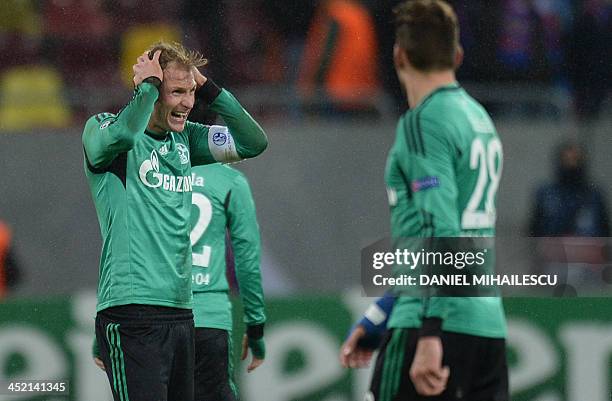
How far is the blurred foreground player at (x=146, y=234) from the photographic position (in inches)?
160

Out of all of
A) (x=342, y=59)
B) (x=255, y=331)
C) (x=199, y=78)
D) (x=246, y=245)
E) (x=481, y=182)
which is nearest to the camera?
(x=481, y=182)

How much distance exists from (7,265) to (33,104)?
3.06ft

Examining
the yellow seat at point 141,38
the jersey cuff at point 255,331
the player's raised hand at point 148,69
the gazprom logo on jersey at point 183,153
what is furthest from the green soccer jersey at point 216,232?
the yellow seat at point 141,38

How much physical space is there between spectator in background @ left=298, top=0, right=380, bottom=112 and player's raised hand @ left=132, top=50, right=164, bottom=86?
103 inches

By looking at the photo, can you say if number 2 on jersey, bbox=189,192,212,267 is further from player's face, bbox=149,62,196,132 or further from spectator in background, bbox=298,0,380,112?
spectator in background, bbox=298,0,380,112

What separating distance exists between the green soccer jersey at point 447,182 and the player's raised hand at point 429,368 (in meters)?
0.09

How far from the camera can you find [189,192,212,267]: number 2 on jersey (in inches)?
198

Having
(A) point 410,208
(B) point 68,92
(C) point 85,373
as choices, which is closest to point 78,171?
(B) point 68,92

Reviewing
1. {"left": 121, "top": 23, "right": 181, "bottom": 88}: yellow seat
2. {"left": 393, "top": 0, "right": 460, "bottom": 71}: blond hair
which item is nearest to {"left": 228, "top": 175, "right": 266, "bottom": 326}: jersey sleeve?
{"left": 393, "top": 0, "right": 460, "bottom": 71}: blond hair

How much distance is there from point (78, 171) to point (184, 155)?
269cm

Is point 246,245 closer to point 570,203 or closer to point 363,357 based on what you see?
point 363,357

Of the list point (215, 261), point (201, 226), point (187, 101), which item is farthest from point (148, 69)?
point (215, 261)

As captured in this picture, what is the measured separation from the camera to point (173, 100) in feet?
14.1

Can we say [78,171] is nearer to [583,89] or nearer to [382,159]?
[382,159]
